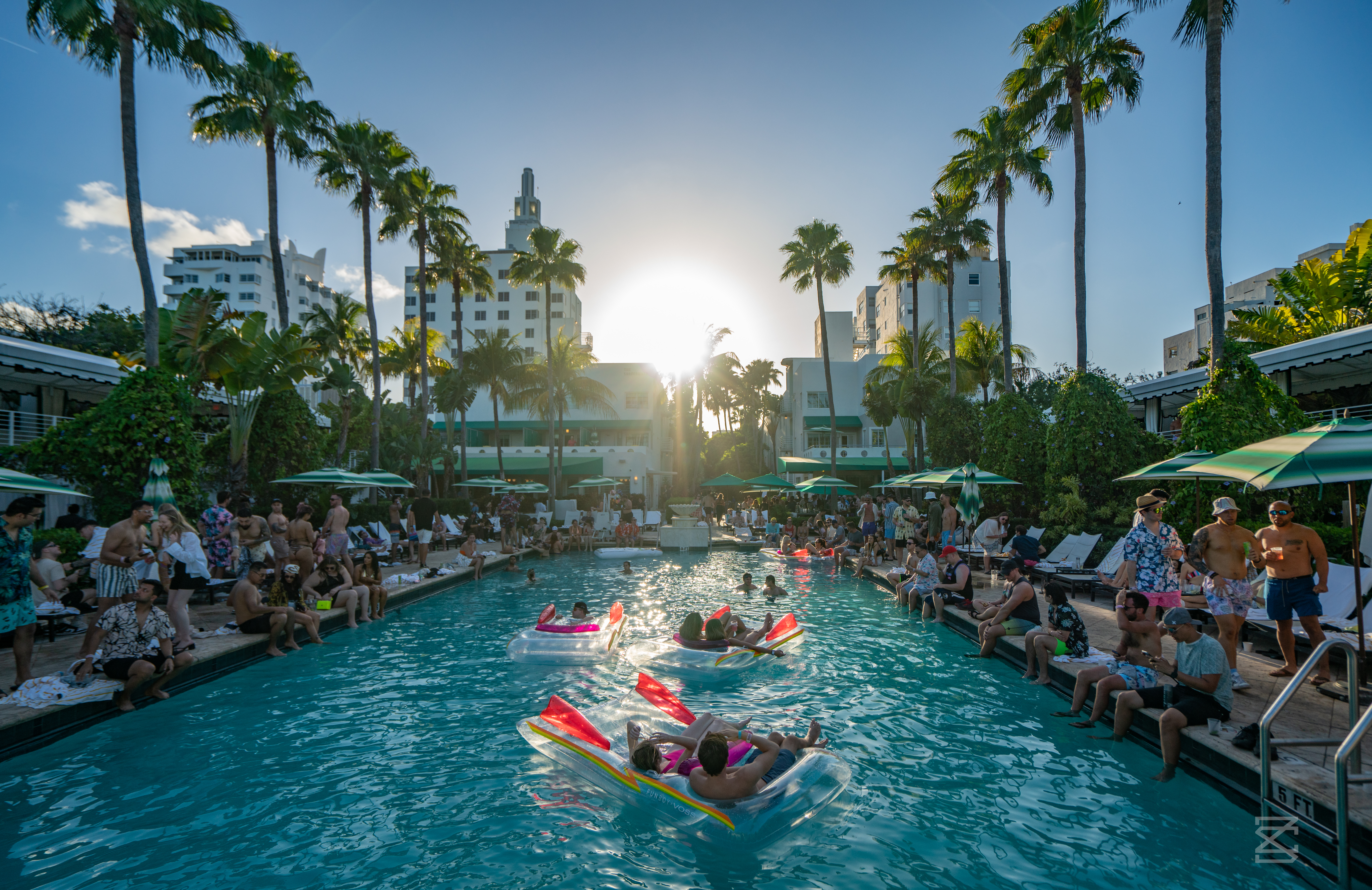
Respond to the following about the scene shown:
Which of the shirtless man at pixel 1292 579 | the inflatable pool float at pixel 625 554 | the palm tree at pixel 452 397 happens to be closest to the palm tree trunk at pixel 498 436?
the palm tree at pixel 452 397

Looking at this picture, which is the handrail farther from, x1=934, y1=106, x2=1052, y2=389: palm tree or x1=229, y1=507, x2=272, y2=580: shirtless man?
x1=934, y1=106, x2=1052, y2=389: palm tree

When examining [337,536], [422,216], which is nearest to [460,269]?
[422,216]

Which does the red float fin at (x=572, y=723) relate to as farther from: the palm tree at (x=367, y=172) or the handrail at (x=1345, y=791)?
the palm tree at (x=367, y=172)

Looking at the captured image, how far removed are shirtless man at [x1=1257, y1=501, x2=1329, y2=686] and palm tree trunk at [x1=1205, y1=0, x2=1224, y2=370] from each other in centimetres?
923

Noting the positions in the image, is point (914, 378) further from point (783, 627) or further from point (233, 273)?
point (233, 273)

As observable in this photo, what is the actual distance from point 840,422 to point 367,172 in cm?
3200

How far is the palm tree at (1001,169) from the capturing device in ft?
78.7

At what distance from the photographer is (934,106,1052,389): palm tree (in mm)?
23984

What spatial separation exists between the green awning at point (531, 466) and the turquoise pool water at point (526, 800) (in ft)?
100

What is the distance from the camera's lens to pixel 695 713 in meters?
8.30

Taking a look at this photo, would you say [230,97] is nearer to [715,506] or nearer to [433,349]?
[433,349]

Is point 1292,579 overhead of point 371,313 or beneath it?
beneath

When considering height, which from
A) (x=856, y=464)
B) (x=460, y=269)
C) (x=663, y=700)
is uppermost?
(x=460, y=269)

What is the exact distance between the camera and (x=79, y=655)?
8.66m
